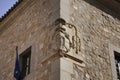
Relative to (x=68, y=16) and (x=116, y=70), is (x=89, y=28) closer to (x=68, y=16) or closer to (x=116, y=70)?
(x=68, y=16)

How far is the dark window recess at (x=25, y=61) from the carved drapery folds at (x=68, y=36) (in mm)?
1391

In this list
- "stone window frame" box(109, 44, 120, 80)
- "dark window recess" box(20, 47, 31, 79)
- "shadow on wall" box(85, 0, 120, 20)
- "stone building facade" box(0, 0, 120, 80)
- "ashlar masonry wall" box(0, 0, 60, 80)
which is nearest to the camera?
"stone building facade" box(0, 0, 120, 80)

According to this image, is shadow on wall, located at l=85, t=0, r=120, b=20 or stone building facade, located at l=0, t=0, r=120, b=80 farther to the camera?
shadow on wall, located at l=85, t=0, r=120, b=20

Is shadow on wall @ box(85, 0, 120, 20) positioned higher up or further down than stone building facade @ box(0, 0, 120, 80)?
higher up

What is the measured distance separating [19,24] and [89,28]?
2328 mm

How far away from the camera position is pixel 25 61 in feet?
24.3

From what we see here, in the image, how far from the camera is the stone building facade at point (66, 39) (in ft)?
19.8

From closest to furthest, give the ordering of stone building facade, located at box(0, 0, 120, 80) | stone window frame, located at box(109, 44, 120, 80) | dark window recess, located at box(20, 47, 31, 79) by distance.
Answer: stone building facade, located at box(0, 0, 120, 80), stone window frame, located at box(109, 44, 120, 80), dark window recess, located at box(20, 47, 31, 79)

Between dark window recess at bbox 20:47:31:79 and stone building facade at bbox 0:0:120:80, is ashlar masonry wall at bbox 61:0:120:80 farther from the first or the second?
dark window recess at bbox 20:47:31:79

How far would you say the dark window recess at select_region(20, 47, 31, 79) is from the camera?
713cm

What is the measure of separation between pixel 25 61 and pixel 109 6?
2769mm

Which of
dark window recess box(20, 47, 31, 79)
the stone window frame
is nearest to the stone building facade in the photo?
the stone window frame

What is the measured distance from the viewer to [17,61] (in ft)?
23.6

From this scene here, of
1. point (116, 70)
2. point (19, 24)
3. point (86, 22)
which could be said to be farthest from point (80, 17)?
point (19, 24)
